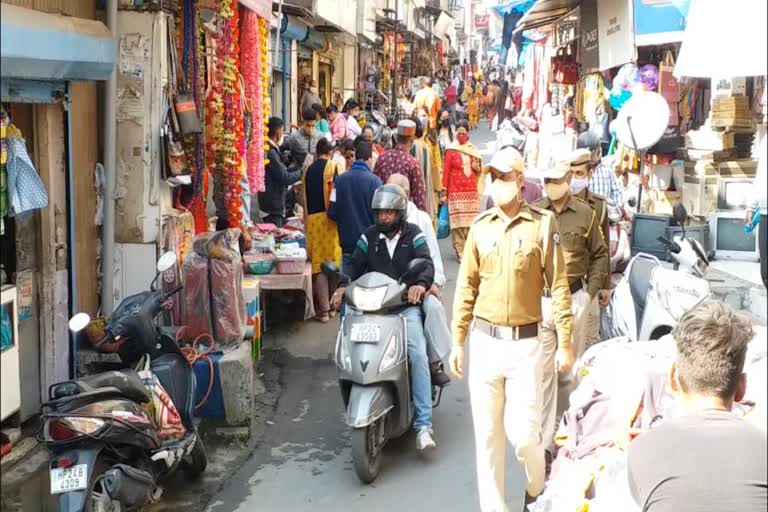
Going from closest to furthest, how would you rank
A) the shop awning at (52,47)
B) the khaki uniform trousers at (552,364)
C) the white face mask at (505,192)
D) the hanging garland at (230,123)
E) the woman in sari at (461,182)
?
the shop awning at (52,47), the white face mask at (505,192), the khaki uniform trousers at (552,364), the hanging garland at (230,123), the woman in sari at (461,182)

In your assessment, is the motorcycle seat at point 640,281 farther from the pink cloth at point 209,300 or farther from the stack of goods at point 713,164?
the pink cloth at point 209,300

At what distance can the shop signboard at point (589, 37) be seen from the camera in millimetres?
10125

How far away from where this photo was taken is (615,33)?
28.1 feet

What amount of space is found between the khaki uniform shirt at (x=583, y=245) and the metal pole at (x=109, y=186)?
3.03 metres

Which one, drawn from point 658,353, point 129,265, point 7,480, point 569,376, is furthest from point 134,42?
point 658,353

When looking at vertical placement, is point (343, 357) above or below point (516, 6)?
below

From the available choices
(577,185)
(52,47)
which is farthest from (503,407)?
(52,47)

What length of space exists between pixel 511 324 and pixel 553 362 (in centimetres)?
53

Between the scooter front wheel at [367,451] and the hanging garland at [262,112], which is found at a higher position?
the hanging garland at [262,112]

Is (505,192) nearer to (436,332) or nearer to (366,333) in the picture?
(366,333)

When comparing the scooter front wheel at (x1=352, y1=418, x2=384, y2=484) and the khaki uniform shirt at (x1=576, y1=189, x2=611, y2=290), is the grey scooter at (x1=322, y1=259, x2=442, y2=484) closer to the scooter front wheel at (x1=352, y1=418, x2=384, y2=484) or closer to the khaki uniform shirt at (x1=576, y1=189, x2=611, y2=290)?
the scooter front wheel at (x1=352, y1=418, x2=384, y2=484)

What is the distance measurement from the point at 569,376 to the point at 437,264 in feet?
4.24

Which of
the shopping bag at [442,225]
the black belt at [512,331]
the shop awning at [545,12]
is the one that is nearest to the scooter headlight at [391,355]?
the black belt at [512,331]

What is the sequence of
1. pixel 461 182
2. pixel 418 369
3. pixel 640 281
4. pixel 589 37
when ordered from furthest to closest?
pixel 461 182, pixel 589 37, pixel 640 281, pixel 418 369
